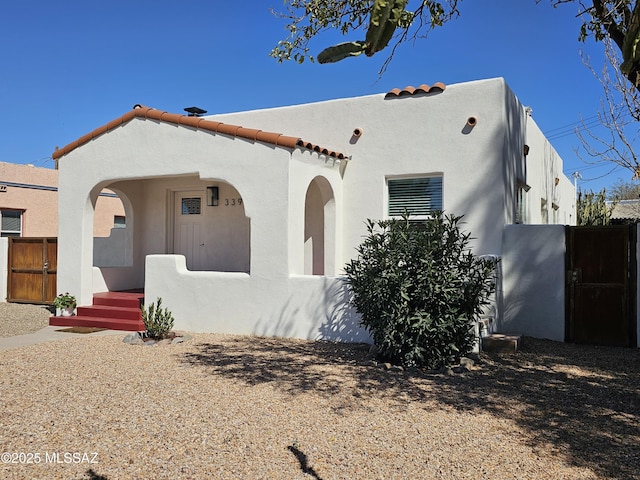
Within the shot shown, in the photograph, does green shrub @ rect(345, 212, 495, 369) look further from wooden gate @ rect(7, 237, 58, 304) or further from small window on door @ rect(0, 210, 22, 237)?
small window on door @ rect(0, 210, 22, 237)

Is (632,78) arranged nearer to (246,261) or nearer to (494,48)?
(494,48)

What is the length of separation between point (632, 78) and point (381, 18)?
131 inches

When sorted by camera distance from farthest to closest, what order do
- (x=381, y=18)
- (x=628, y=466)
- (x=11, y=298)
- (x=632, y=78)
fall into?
(x=11, y=298), (x=632, y=78), (x=381, y=18), (x=628, y=466)

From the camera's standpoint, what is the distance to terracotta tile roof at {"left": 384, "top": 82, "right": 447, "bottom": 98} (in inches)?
415

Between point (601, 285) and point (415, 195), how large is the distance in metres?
3.79

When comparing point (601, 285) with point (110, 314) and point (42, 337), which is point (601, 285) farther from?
point (42, 337)

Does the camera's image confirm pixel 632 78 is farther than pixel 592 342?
No

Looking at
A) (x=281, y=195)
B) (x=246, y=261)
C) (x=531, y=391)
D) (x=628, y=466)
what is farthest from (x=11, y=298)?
(x=628, y=466)

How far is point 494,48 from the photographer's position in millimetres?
9117

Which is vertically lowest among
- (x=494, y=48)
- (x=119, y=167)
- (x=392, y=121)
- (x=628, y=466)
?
(x=628, y=466)

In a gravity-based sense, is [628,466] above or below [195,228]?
below

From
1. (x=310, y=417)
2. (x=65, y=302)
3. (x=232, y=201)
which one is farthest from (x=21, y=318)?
(x=310, y=417)

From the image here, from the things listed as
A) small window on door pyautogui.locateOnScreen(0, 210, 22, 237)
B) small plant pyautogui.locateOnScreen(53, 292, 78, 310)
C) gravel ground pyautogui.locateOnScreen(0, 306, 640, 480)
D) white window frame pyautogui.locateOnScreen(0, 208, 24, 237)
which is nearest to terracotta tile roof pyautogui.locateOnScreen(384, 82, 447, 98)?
gravel ground pyautogui.locateOnScreen(0, 306, 640, 480)

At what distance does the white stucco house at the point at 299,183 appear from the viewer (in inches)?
382
